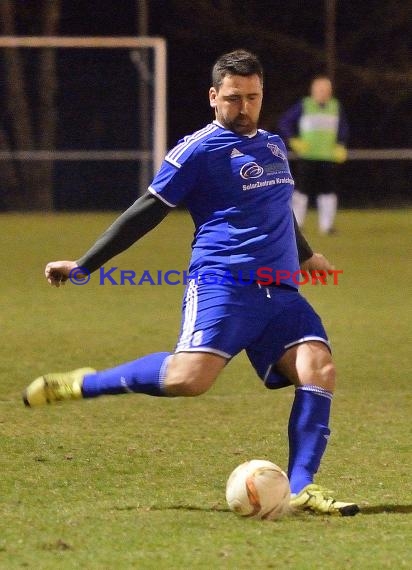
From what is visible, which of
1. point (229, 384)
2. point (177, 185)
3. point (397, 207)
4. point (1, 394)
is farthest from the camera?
point (397, 207)

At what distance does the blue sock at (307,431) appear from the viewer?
4.98 meters

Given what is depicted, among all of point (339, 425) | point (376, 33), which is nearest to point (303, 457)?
point (339, 425)

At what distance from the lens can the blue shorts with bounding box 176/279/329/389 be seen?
194 inches

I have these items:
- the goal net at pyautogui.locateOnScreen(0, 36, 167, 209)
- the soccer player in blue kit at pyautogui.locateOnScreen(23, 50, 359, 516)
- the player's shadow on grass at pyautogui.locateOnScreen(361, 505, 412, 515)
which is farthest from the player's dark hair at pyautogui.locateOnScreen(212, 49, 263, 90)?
the goal net at pyautogui.locateOnScreen(0, 36, 167, 209)

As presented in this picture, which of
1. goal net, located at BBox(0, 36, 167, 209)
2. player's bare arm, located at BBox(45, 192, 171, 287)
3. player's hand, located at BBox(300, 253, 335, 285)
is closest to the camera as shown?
player's bare arm, located at BBox(45, 192, 171, 287)

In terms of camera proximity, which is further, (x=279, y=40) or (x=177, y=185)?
(x=279, y=40)

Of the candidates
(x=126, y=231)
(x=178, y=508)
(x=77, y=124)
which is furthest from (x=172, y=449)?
(x=77, y=124)

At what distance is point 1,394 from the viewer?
7574mm

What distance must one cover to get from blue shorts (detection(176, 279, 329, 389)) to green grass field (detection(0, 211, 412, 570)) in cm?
64

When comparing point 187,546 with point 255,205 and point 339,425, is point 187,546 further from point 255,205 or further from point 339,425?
point 339,425

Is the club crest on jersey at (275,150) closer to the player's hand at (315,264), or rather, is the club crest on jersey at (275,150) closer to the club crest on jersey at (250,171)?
the club crest on jersey at (250,171)

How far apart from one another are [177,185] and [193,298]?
46 cm

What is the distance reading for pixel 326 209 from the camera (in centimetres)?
1758

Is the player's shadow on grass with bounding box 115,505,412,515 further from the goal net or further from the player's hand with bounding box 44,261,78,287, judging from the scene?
the goal net
